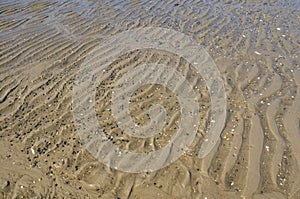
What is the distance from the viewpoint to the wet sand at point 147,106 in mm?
4781

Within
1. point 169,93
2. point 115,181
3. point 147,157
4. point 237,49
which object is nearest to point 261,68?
point 237,49

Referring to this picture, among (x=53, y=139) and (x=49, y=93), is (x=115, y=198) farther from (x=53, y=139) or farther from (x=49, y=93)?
(x=49, y=93)

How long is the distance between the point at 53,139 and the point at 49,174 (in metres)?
0.82

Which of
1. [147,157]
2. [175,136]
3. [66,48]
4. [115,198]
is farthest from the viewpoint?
[66,48]

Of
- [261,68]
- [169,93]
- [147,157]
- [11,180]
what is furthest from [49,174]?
[261,68]

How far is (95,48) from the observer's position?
8.52 metres

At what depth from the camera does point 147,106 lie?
6.36m

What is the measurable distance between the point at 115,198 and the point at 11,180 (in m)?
1.62

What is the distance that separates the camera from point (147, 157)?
5.23 meters

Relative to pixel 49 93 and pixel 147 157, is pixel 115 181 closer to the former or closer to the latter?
pixel 147 157

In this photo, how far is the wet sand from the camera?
15.7 ft

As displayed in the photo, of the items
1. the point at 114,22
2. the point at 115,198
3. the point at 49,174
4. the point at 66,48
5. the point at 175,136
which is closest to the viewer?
the point at 115,198

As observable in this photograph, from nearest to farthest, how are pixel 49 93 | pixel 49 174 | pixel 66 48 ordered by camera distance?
pixel 49 174
pixel 49 93
pixel 66 48

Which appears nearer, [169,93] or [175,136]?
[175,136]
